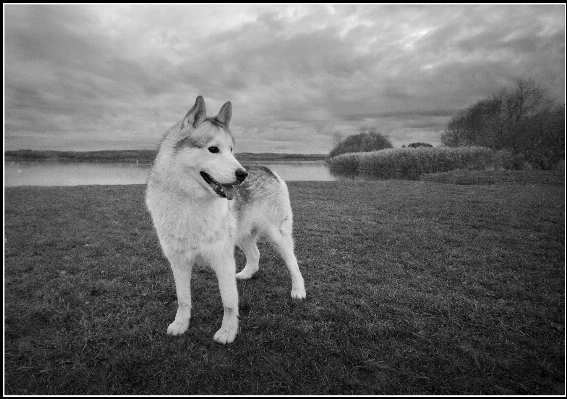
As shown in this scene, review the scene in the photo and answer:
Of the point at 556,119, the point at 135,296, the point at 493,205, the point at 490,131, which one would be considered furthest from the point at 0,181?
the point at 490,131

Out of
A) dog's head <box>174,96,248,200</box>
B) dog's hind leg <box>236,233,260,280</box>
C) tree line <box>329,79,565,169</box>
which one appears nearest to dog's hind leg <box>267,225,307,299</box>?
dog's hind leg <box>236,233,260,280</box>

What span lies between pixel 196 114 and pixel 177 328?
119 inches

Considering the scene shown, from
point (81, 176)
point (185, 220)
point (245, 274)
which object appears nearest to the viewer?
point (185, 220)

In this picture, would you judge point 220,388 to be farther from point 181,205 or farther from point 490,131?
point 490,131

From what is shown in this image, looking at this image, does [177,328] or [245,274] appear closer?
[177,328]

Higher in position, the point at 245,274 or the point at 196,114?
the point at 196,114

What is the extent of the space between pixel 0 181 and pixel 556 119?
3766 centimetres

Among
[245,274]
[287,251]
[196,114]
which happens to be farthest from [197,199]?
[245,274]

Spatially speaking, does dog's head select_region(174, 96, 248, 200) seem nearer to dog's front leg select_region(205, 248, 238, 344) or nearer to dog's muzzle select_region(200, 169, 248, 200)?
dog's muzzle select_region(200, 169, 248, 200)

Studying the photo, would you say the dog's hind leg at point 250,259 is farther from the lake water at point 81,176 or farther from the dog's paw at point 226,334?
the lake water at point 81,176

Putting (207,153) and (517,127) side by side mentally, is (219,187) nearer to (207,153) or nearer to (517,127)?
(207,153)

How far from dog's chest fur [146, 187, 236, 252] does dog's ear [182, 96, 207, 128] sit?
0.95m

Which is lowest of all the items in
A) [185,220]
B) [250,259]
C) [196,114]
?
→ [250,259]

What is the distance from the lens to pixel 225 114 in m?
3.90
